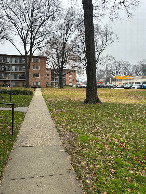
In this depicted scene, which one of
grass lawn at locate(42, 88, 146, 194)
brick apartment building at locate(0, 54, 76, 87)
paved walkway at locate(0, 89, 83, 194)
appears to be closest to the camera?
paved walkway at locate(0, 89, 83, 194)

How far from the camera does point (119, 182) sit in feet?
11.1

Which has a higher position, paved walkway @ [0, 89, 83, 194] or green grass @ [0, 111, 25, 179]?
green grass @ [0, 111, 25, 179]

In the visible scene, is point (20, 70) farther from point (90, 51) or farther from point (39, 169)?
point (39, 169)

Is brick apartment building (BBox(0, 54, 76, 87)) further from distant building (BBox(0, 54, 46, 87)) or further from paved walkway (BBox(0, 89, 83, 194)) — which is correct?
paved walkway (BBox(0, 89, 83, 194))

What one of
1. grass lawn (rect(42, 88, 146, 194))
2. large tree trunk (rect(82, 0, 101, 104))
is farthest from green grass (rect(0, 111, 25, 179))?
large tree trunk (rect(82, 0, 101, 104))

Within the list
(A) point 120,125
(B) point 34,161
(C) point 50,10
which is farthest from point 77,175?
(C) point 50,10

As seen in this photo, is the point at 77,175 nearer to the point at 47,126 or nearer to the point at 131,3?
the point at 47,126

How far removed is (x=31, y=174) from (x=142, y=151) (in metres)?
2.87

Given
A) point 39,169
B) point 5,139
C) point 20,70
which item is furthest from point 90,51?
point 20,70

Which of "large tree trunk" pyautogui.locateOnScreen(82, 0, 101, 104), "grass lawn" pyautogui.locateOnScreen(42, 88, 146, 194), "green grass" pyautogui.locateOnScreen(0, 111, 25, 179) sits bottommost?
"grass lawn" pyautogui.locateOnScreen(42, 88, 146, 194)

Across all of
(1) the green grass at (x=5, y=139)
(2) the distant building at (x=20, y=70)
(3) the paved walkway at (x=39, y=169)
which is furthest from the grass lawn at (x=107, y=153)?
(2) the distant building at (x=20, y=70)

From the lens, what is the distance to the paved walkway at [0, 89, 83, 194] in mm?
3057

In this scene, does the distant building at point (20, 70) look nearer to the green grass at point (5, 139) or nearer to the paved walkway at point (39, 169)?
the green grass at point (5, 139)

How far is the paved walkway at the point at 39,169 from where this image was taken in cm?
306
